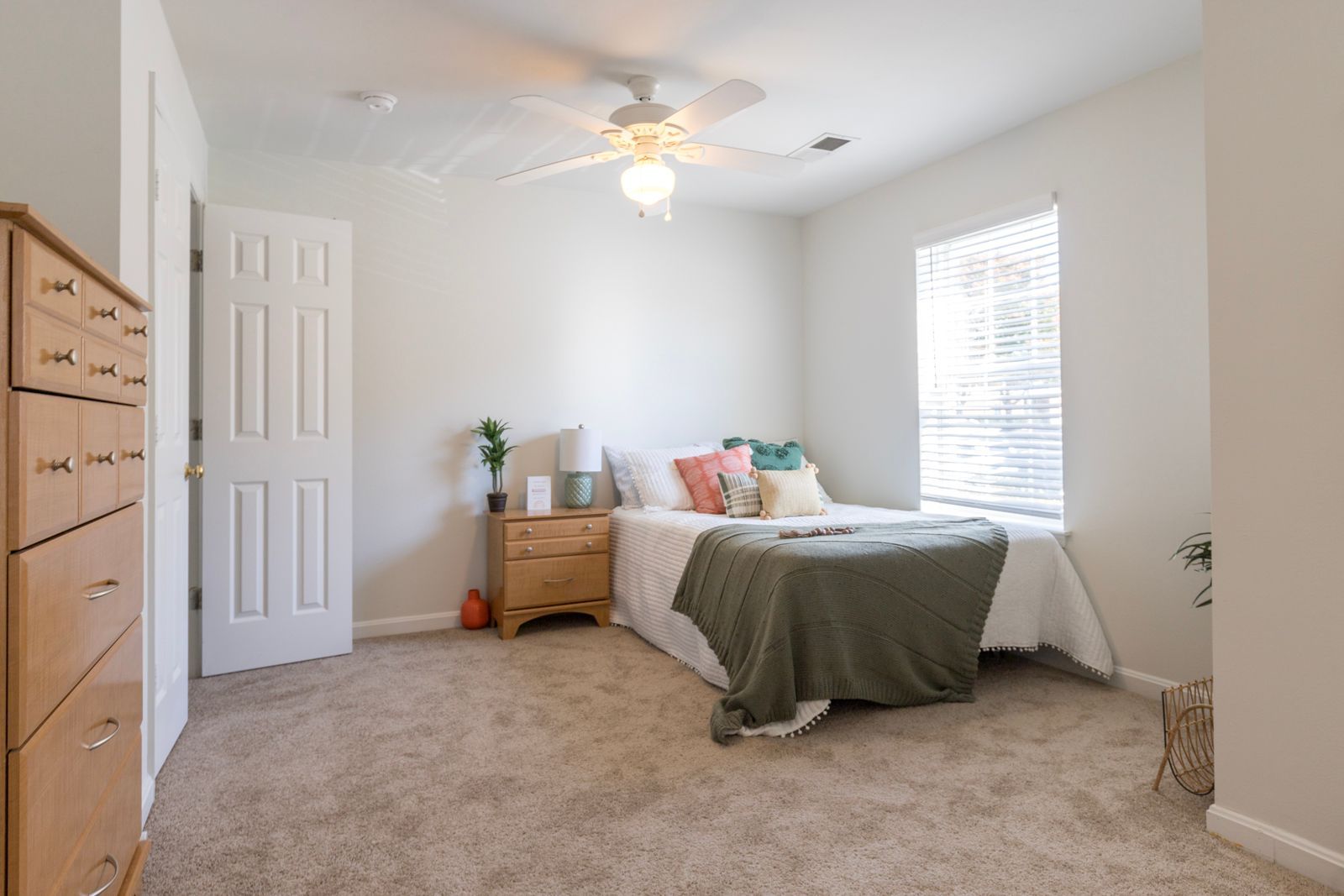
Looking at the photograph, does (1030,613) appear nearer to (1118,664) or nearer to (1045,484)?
(1118,664)

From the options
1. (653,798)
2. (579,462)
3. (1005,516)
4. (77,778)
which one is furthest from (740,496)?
(77,778)

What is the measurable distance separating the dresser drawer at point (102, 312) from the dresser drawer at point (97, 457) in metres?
0.13

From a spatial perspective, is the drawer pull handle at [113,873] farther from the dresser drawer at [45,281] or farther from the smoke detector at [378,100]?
the smoke detector at [378,100]

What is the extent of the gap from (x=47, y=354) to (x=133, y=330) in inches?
23.1

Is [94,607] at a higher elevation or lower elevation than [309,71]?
lower

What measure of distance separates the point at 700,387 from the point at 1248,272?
3292 mm

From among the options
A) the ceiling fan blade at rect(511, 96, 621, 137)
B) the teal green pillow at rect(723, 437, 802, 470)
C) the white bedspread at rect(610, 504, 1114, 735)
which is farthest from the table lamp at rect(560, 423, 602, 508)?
the ceiling fan blade at rect(511, 96, 621, 137)

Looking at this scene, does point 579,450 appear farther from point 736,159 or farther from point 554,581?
point 736,159

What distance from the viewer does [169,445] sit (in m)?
2.51

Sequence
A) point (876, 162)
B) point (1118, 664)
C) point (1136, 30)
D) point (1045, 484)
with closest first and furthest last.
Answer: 1. point (1136, 30)
2. point (1118, 664)
3. point (1045, 484)
4. point (876, 162)

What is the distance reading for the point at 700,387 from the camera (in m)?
4.90

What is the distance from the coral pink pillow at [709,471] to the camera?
4.15 m

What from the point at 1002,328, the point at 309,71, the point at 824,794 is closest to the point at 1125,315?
the point at 1002,328

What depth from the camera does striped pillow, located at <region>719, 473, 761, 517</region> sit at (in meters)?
4.01
